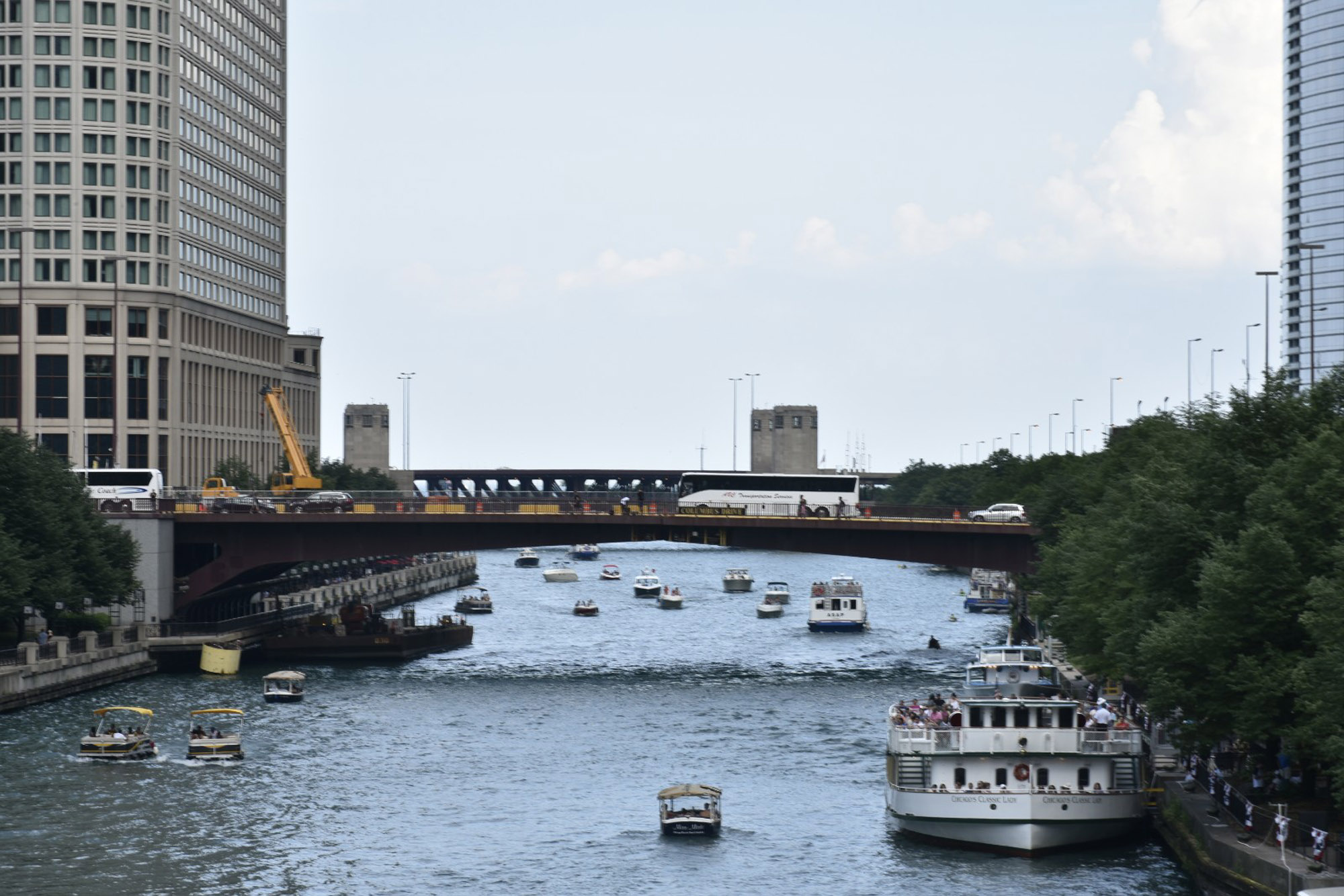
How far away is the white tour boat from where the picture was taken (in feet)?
233

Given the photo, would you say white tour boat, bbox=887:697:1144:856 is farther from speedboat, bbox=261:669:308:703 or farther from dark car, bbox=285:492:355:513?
dark car, bbox=285:492:355:513

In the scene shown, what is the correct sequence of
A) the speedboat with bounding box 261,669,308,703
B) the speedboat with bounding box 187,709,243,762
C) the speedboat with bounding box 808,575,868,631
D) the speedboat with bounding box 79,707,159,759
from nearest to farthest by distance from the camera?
the speedboat with bounding box 79,707,159,759
the speedboat with bounding box 187,709,243,762
the speedboat with bounding box 261,669,308,703
the speedboat with bounding box 808,575,868,631

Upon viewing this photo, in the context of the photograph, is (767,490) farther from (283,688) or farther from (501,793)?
(501,793)

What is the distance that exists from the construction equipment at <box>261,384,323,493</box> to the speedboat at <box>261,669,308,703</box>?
54685 mm

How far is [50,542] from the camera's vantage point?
391 ft

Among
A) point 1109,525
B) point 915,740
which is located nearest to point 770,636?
point 1109,525

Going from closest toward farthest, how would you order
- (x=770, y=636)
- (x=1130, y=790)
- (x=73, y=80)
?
(x=1130, y=790)
(x=770, y=636)
(x=73, y=80)

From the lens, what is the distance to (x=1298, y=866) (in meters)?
56.1

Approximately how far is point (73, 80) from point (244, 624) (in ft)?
272

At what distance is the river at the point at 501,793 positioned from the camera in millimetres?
67438

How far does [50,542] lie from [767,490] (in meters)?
79.7

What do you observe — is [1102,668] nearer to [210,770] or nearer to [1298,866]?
[1298,866]

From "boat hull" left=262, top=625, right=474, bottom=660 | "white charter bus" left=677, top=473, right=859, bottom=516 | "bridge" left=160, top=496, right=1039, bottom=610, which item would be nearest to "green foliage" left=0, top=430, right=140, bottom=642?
"bridge" left=160, top=496, right=1039, bottom=610

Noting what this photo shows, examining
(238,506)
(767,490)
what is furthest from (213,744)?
(767,490)
